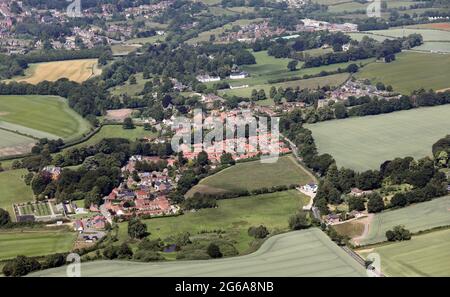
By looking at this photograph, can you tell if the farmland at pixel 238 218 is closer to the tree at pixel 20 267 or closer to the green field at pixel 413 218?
the green field at pixel 413 218

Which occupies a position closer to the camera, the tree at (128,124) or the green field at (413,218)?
the green field at (413,218)

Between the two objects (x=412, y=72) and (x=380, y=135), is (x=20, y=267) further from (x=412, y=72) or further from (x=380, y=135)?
(x=412, y=72)

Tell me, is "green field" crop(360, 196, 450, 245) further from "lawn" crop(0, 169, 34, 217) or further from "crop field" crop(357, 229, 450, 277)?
"lawn" crop(0, 169, 34, 217)

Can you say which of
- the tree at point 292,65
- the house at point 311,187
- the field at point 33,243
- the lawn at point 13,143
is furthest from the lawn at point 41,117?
the tree at point 292,65

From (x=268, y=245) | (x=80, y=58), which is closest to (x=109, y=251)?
(x=268, y=245)

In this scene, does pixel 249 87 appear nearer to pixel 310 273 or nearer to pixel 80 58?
pixel 80 58

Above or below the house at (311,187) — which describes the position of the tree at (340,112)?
above
